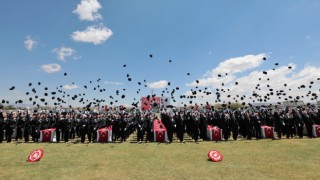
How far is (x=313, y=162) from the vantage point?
12.5m

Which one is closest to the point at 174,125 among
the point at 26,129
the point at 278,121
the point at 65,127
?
the point at 65,127

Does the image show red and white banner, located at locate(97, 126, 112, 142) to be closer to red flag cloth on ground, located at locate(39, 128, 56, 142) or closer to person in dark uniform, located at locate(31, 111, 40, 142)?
red flag cloth on ground, located at locate(39, 128, 56, 142)

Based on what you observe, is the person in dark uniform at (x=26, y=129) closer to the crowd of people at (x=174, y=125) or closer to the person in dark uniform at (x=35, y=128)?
the crowd of people at (x=174, y=125)

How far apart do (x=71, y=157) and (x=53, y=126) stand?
9.39 metres

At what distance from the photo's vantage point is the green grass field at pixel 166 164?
10.6 meters

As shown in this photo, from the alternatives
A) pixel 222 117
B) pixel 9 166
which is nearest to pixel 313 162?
pixel 222 117

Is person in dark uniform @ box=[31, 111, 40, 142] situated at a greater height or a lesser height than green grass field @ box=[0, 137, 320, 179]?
greater

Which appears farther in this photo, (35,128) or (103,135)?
(35,128)

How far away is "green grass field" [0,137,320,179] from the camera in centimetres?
1062

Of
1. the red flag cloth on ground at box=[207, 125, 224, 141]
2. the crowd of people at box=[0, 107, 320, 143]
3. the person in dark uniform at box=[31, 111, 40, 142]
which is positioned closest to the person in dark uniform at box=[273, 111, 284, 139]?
the crowd of people at box=[0, 107, 320, 143]

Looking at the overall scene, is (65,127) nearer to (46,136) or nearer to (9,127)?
(46,136)

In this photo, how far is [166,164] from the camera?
500 inches

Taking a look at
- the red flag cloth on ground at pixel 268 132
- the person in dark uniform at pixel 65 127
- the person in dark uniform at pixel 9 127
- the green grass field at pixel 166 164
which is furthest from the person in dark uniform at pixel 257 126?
the person in dark uniform at pixel 9 127

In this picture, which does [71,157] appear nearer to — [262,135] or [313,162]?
[313,162]
